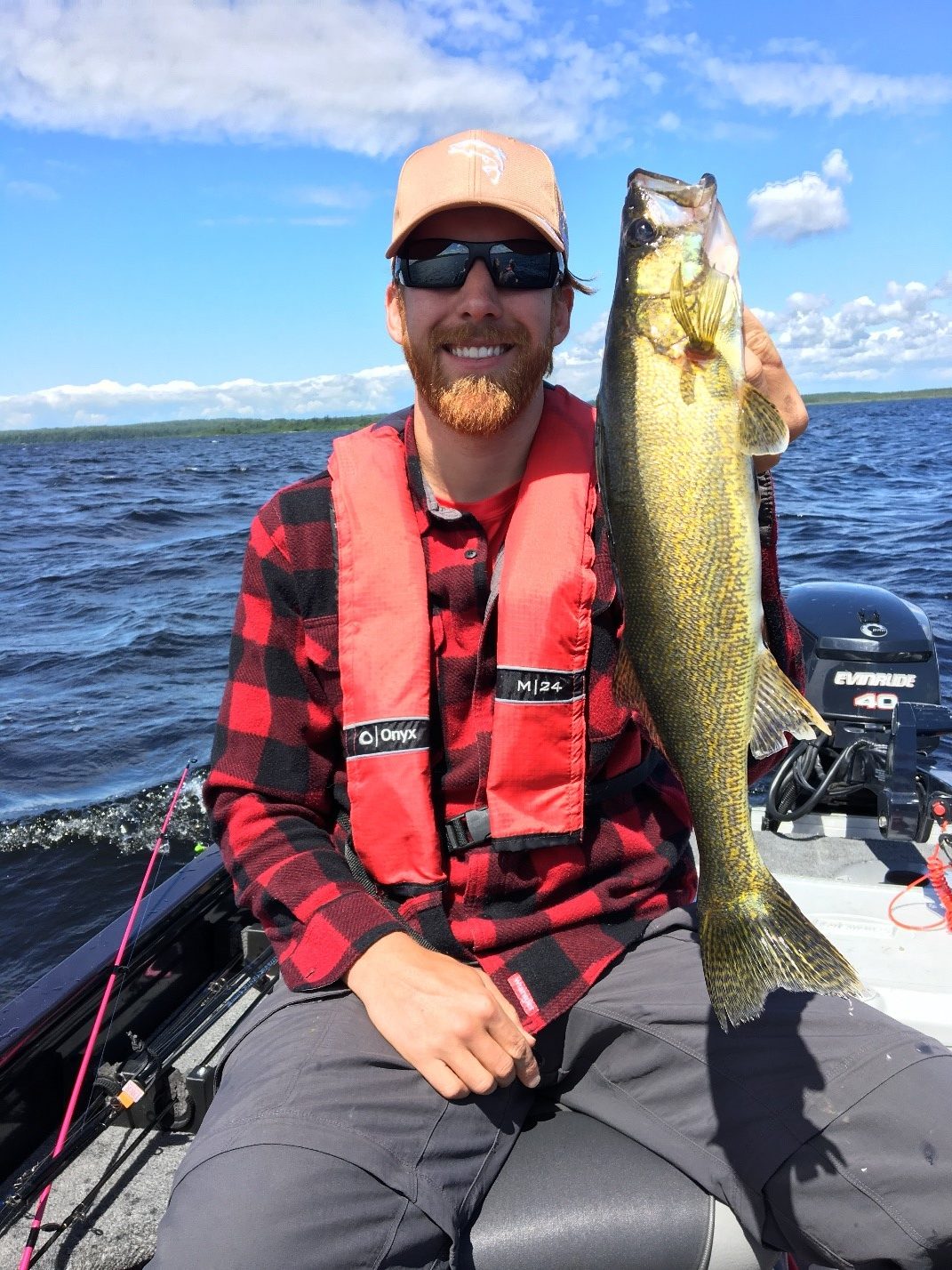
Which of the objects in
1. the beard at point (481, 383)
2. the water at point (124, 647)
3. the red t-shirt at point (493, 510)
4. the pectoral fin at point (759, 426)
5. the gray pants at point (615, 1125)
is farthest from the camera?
the water at point (124, 647)

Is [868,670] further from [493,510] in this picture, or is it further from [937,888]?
[493,510]

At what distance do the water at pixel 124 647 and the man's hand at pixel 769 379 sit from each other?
6138 millimetres

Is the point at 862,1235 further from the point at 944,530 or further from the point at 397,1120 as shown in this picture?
the point at 944,530

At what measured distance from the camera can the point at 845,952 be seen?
3658 mm

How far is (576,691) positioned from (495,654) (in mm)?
278

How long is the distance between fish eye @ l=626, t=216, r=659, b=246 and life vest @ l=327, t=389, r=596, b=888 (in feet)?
2.44

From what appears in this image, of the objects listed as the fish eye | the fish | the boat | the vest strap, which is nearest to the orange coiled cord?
the boat

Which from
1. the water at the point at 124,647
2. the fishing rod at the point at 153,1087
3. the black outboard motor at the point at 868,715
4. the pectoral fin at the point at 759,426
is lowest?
the water at the point at 124,647

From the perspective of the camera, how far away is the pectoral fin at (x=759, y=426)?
2.13 meters

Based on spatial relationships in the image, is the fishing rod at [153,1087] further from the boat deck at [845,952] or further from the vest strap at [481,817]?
the vest strap at [481,817]

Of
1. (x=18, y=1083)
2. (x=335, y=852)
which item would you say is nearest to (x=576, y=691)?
(x=335, y=852)

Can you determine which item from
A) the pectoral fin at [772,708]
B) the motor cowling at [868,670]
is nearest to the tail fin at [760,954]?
the pectoral fin at [772,708]

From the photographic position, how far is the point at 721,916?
2279 millimetres

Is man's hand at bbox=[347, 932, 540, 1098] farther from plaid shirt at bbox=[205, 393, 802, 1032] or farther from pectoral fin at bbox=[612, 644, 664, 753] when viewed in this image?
pectoral fin at bbox=[612, 644, 664, 753]
